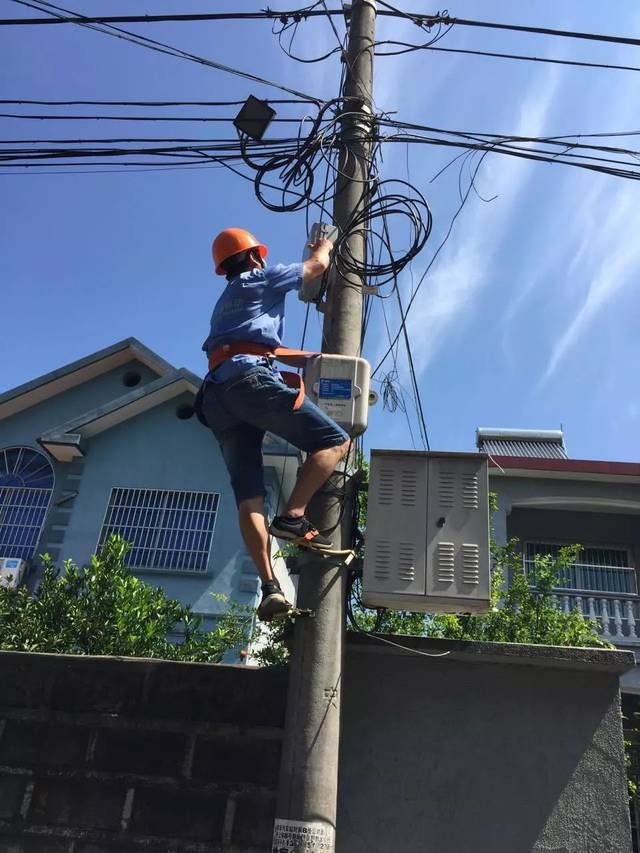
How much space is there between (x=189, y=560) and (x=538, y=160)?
294 inches

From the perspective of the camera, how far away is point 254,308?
11.5 feet

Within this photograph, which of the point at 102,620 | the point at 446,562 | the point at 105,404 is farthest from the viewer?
the point at 105,404

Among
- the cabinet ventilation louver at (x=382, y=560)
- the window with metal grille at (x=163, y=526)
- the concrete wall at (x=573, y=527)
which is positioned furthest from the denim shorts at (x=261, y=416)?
the concrete wall at (x=573, y=527)

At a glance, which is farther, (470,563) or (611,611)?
(611,611)

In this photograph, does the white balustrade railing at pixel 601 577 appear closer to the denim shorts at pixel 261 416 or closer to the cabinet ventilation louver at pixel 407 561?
the cabinet ventilation louver at pixel 407 561

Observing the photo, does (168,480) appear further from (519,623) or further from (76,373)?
(519,623)

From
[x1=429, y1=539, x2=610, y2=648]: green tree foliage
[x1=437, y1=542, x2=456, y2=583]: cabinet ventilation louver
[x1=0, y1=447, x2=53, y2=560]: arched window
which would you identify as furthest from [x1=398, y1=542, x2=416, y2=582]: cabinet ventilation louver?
[x1=0, y1=447, x2=53, y2=560]: arched window

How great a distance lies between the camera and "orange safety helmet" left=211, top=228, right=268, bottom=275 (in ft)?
12.4

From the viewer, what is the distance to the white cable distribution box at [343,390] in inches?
140

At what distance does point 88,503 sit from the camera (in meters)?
11.6

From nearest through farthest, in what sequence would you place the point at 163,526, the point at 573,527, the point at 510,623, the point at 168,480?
the point at 510,623 < the point at 163,526 < the point at 168,480 < the point at 573,527

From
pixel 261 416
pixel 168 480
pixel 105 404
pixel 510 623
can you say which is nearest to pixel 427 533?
pixel 261 416

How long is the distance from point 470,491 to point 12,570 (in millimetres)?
9362

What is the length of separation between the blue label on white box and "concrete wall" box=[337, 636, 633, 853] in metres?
1.14
